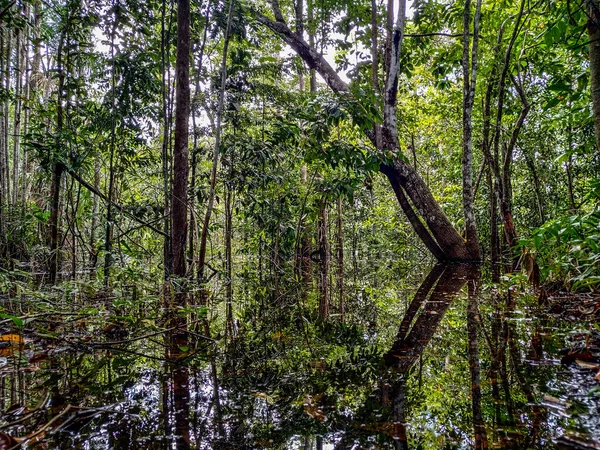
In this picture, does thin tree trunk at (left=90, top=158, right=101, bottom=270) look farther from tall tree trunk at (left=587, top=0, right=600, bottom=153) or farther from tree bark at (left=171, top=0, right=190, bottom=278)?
tall tree trunk at (left=587, top=0, right=600, bottom=153)

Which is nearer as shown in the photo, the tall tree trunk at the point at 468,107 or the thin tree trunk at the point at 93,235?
the thin tree trunk at the point at 93,235

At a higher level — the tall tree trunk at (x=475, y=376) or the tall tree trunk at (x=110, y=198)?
the tall tree trunk at (x=110, y=198)

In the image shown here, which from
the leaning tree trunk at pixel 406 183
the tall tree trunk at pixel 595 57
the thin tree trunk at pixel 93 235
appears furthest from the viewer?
the leaning tree trunk at pixel 406 183

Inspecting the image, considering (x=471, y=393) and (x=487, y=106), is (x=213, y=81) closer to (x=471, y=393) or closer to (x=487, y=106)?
(x=487, y=106)

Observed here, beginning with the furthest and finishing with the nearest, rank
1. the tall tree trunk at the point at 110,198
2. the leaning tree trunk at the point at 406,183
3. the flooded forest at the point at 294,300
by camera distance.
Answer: the leaning tree trunk at the point at 406,183, the tall tree trunk at the point at 110,198, the flooded forest at the point at 294,300

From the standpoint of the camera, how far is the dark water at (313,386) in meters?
1.30

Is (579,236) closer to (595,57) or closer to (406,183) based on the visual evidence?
(595,57)

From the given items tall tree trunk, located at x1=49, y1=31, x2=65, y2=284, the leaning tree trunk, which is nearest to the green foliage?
the leaning tree trunk

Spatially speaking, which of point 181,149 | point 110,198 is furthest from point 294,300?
point 110,198

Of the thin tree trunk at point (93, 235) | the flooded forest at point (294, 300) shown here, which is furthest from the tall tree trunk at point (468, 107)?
the thin tree trunk at point (93, 235)

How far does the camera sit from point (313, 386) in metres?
1.81

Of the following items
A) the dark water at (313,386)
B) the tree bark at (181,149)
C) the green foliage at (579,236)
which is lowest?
the dark water at (313,386)

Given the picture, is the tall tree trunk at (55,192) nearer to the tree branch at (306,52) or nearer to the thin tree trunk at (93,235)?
the thin tree trunk at (93,235)

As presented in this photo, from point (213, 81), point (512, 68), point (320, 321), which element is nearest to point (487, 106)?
point (512, 68)
